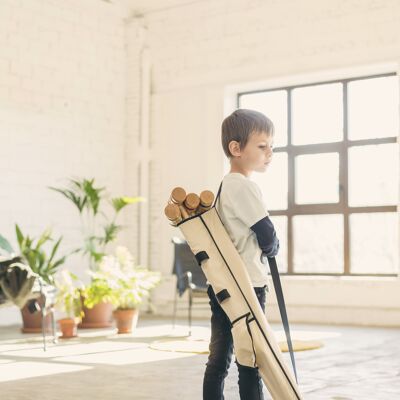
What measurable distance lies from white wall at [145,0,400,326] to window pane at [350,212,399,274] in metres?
0.26

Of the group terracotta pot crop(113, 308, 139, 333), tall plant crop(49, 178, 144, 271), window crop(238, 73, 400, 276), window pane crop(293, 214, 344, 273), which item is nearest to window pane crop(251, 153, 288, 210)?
window crop(238, 73, 400, 276)

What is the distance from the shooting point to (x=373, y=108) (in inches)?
285

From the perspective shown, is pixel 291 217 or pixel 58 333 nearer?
pixel 58 333

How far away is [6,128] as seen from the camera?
23.4 feet

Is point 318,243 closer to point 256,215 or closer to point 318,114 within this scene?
point 318,114

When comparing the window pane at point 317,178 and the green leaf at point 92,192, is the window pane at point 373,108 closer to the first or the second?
the window pane at point 317,178

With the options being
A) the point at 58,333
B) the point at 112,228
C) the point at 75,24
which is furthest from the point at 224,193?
the point at 75,24

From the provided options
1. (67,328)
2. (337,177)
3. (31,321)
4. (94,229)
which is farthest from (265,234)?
(94,229)

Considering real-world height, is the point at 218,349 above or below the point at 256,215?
below

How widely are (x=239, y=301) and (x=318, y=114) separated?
5.67 m

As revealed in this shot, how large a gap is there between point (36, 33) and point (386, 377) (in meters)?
5.19

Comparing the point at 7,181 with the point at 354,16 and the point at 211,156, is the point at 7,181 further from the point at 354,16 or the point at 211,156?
the point at 354,16

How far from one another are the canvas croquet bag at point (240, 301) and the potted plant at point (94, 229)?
4062mm

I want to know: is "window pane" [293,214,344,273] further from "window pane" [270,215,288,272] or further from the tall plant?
the tall plant
